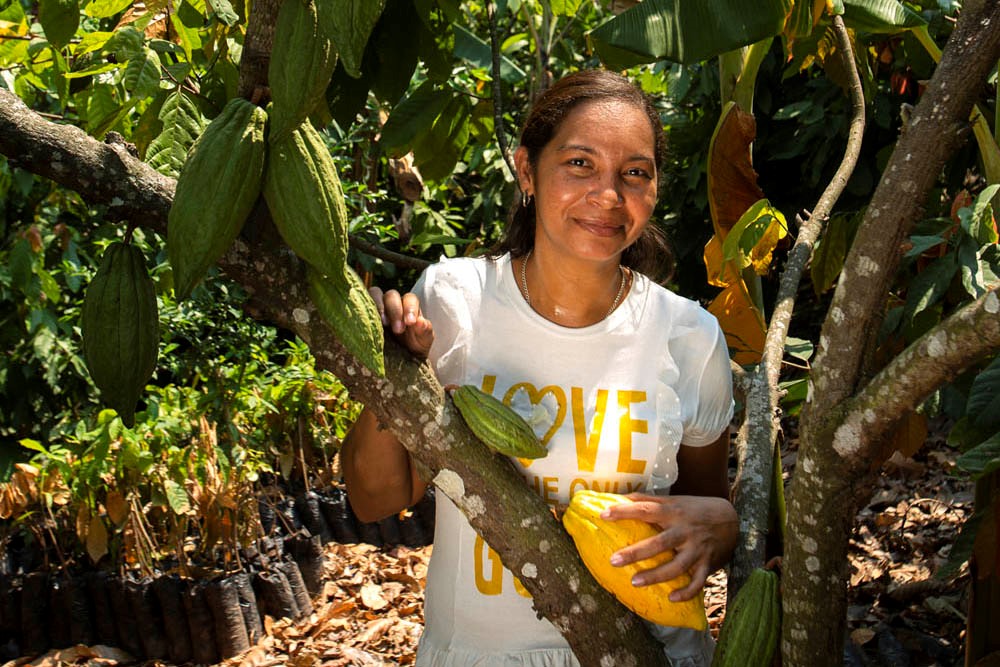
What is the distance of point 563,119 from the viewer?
1.49 meters

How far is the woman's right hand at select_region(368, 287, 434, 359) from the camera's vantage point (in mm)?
1104

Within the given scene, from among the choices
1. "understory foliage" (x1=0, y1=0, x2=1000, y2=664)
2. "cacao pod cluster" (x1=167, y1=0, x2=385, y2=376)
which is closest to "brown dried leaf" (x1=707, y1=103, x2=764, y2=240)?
"understory foliage" (x1=0, y1=0, x2=1000, y2=664)

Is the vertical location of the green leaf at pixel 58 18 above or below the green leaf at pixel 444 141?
below

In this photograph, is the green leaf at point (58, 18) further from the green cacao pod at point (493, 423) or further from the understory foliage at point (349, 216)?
the green cacao pod at point (493, 423)

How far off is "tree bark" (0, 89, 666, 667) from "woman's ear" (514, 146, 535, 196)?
60 cm

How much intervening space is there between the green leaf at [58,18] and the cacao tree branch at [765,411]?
1.19 m

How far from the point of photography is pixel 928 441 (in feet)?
13.6

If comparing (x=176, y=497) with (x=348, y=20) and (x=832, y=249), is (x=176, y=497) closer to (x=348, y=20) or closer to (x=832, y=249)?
(x=832, y=249)

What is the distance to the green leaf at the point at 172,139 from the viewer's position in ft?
4.67

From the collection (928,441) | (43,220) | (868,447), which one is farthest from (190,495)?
(928,441)

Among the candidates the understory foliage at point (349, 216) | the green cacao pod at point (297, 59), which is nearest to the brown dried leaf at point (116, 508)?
the understory foliage at point (349, 216)

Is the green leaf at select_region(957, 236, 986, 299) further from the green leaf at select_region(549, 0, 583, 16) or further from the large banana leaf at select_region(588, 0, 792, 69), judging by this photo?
the green leaf at select_region(549, 0, 583, 16)

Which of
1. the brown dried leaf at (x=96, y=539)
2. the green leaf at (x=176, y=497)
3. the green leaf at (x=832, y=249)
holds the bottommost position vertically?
the brown dried leaf at (x=96, y=539)

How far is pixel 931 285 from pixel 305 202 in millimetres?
1511
